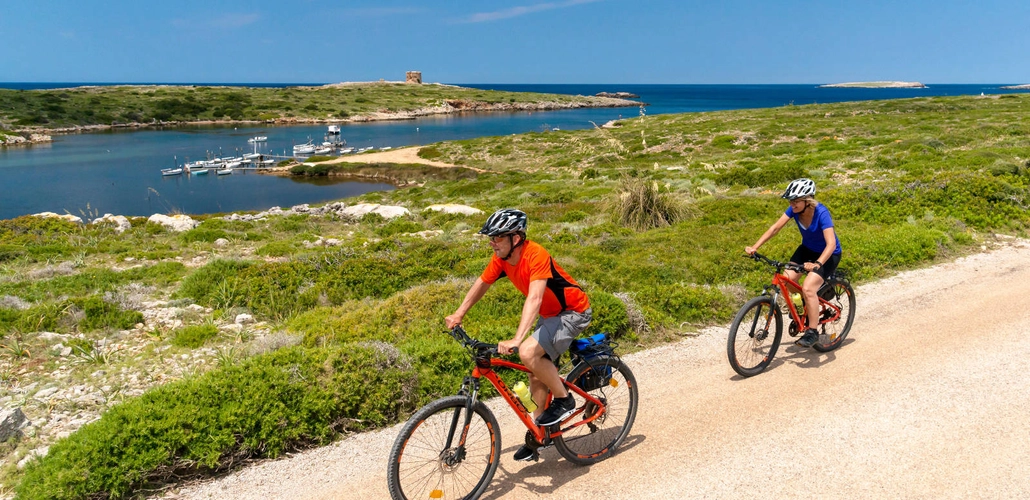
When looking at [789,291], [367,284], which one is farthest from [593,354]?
[367,284]

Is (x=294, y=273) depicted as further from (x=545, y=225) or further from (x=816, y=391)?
(x=816, y=391)

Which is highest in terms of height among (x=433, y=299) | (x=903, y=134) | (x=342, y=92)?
(x=342, y=92)

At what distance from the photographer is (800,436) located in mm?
6062

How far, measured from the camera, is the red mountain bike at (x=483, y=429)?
4.87 metres

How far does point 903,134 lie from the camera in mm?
41156

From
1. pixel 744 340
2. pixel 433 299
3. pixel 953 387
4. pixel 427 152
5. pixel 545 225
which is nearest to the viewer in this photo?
pixel 953 387

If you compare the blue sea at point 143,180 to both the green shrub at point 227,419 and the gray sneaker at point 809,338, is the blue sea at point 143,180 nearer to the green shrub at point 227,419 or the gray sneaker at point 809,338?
the green shrub at point 227,419

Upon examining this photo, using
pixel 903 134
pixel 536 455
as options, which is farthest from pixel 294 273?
pixel 903 134

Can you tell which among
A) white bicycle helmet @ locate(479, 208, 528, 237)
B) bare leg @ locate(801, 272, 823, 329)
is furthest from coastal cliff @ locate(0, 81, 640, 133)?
bare leg @ locate(801, 272, 823, 329)

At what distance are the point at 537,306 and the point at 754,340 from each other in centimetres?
409

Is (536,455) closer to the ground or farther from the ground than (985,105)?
closer to the ground

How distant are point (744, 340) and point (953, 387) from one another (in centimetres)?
238

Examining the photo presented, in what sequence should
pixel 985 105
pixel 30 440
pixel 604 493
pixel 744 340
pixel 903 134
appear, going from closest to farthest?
1. pixel 604 493
2. pixel 30 440
3. pixel 744 340
4. pixel 903 134
5. pixel 985 105

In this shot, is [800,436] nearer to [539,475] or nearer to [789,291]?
[789,291]
